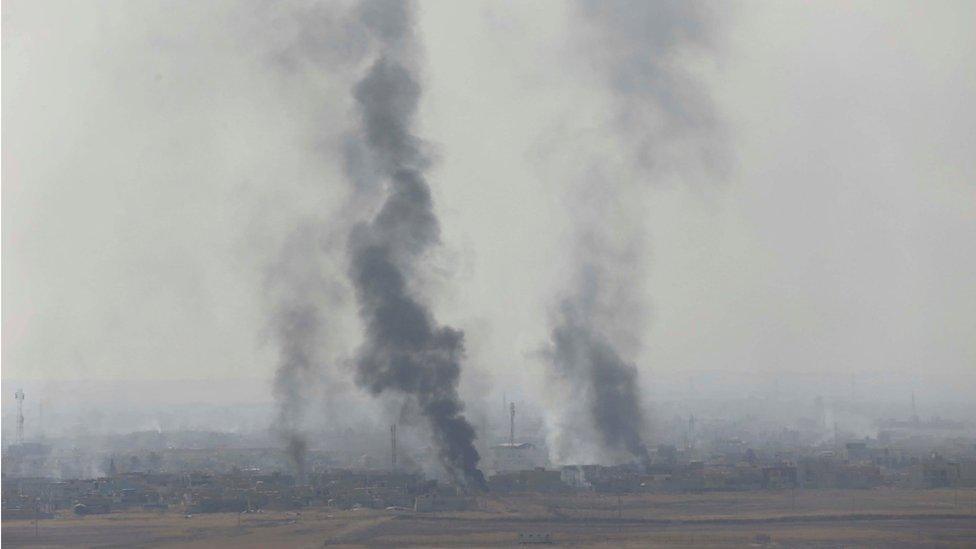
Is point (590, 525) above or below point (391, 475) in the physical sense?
below

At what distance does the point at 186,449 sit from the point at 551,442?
152 feet

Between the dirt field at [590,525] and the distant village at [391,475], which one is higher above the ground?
the distant village at [391,475]

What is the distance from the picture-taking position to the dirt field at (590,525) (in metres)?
50.3

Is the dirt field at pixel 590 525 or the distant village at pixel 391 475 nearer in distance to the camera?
the dirt field at pixel 590 525

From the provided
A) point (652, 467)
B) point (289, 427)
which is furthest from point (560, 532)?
point (289, 427)

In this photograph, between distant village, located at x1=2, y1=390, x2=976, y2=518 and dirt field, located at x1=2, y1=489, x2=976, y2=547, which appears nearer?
dirt field, located at x1=2, y1=489, x2=976, y2=547

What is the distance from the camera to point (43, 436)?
12012 cm

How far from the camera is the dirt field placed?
5031 centimetres

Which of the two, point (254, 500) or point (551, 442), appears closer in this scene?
point (254, 500)

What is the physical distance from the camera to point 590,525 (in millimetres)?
54250

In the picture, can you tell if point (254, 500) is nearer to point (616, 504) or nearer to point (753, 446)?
point (616, 504)

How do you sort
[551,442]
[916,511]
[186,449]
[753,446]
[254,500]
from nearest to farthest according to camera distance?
[916,511] < [254,500] < [551,442] < [753,446] < [186,449]

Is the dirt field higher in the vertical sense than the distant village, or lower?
lower

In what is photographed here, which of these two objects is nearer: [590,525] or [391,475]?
[590,525]
